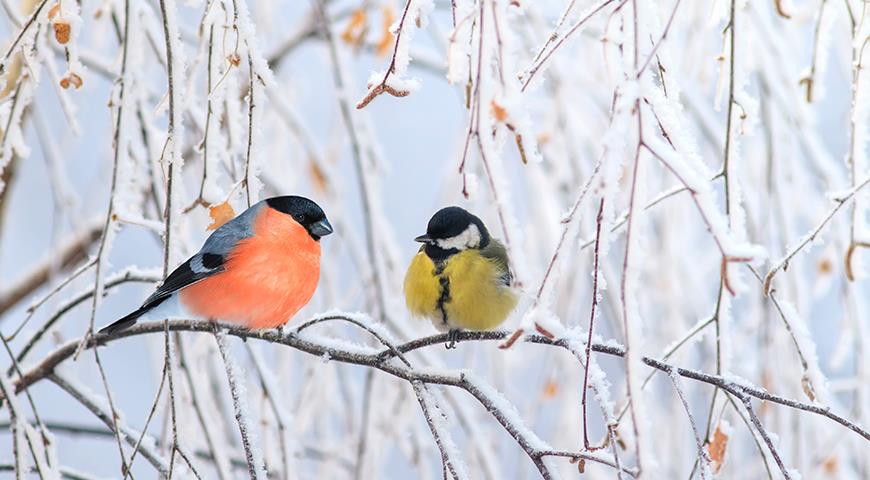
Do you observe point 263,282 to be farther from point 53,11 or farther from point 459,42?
point 459,42

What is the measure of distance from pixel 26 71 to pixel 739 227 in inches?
30.5

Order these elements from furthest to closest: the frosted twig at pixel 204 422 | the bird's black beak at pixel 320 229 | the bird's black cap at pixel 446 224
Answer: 1. the bird's black cap at pixel 446 224
2. the bird's black beak at pixel 320 229
3. the frosted twig at pixel 204 422

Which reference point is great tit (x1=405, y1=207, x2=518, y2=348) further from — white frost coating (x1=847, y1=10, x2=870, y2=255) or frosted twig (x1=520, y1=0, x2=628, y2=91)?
frosted twig (x1=520, y1=0, x2=628, y2=91)

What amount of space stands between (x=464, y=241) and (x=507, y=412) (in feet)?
2.82

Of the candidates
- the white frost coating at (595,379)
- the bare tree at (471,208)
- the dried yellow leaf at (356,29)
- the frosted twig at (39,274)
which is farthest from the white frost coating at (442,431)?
the frosted twig at (39,274)

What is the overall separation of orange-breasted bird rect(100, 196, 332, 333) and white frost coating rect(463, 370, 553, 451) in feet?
1.39

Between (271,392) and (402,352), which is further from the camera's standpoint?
(271,392)

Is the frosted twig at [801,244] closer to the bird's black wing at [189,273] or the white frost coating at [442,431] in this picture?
the white frost coating at [442,431]

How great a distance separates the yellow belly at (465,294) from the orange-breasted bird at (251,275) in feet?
0.86

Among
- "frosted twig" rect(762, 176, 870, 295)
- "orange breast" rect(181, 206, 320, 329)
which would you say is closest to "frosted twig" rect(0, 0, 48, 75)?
"orange breast" rect(181, 206, 320, 329)

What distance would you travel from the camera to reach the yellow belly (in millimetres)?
1622

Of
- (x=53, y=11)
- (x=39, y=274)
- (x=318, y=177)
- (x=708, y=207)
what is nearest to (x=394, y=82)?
(x=708, y=207)

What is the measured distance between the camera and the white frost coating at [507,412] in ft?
2.79

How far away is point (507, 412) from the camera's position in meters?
0.88
